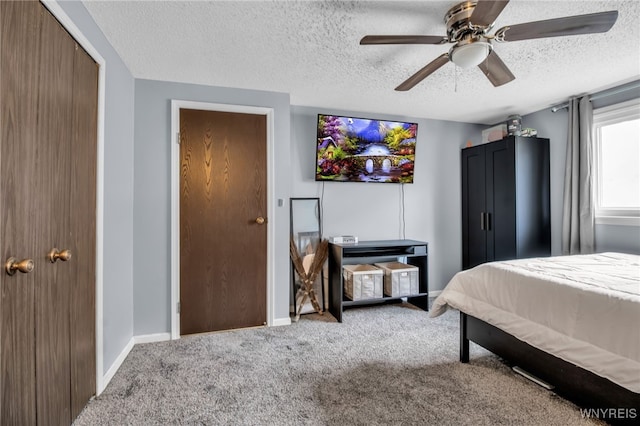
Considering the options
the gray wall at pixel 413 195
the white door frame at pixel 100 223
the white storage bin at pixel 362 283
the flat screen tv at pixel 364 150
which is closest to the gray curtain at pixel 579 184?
the gray wall at pixel 413 195

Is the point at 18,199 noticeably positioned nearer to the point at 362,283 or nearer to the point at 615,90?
the point at 362,283

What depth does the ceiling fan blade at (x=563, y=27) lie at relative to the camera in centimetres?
145

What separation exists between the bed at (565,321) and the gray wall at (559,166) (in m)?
0.81

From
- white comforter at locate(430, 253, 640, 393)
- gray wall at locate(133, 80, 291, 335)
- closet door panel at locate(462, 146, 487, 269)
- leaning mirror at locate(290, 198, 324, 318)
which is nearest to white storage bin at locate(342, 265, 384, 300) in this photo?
leaning mirror at locate(290, 198, 324, 318)

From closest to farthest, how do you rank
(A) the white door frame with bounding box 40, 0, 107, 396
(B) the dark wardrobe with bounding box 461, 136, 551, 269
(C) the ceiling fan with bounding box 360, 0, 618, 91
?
(C) the ceiling fan with bounding box 360, 0, 618, 91, (A) the white door frame with bounding box 40, 0, 107, 396, (B) the dark wardrobe with bounding box 461, 136, 551, 269

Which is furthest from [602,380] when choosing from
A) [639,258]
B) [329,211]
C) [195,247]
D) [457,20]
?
[195,247]

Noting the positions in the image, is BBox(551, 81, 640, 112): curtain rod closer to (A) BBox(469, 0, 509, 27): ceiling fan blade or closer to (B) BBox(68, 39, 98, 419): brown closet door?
(A) BBox(469, 0, 509, 27): ceiling fan blade

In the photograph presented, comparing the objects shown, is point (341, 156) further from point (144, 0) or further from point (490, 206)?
point (144, 0)

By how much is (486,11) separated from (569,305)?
58.9 inches

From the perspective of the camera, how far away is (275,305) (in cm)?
304

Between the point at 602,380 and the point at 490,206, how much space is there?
8.05 feet

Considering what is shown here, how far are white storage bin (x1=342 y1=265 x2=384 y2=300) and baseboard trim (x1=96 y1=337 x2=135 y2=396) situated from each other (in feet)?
6.65

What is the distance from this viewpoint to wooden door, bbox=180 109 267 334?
2.82m

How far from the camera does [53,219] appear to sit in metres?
1.48
